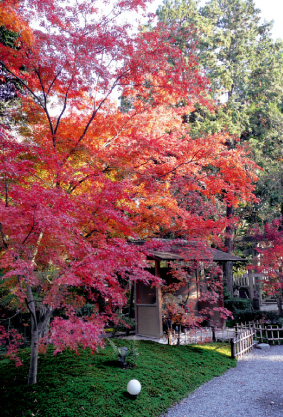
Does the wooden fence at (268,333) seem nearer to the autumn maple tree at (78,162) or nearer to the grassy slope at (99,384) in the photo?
the grassy slope at (99,384)

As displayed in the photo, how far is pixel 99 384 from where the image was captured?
5984 millimetres

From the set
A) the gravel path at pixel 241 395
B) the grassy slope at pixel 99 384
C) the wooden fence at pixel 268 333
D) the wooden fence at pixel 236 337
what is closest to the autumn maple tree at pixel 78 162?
the grassy slope at pixel 99 384

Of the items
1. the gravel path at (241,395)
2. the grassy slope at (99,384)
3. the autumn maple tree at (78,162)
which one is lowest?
the gravel path at (241,395)

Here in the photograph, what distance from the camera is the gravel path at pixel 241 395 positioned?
593 cm

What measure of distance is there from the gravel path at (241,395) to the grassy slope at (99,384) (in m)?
0.26

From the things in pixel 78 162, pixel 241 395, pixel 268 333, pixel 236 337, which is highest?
pixel 78 162

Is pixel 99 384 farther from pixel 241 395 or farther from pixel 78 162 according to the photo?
pixel 78 162

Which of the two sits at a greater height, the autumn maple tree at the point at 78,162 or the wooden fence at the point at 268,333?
the autumn maple tree at the point at 78,162

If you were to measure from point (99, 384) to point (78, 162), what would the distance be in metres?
4.47

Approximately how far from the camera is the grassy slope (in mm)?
5150

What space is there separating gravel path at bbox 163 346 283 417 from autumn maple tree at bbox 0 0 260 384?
7.76 ft

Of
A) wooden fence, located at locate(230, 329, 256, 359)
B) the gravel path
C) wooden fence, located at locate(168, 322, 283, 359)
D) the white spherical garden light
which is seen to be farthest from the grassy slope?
wooden fence, located at locate(168, 322, 283, 359)

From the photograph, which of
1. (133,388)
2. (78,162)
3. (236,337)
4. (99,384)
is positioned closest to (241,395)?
(133,388)

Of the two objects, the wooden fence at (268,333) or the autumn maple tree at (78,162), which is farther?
the wooden fence at (268,333)
